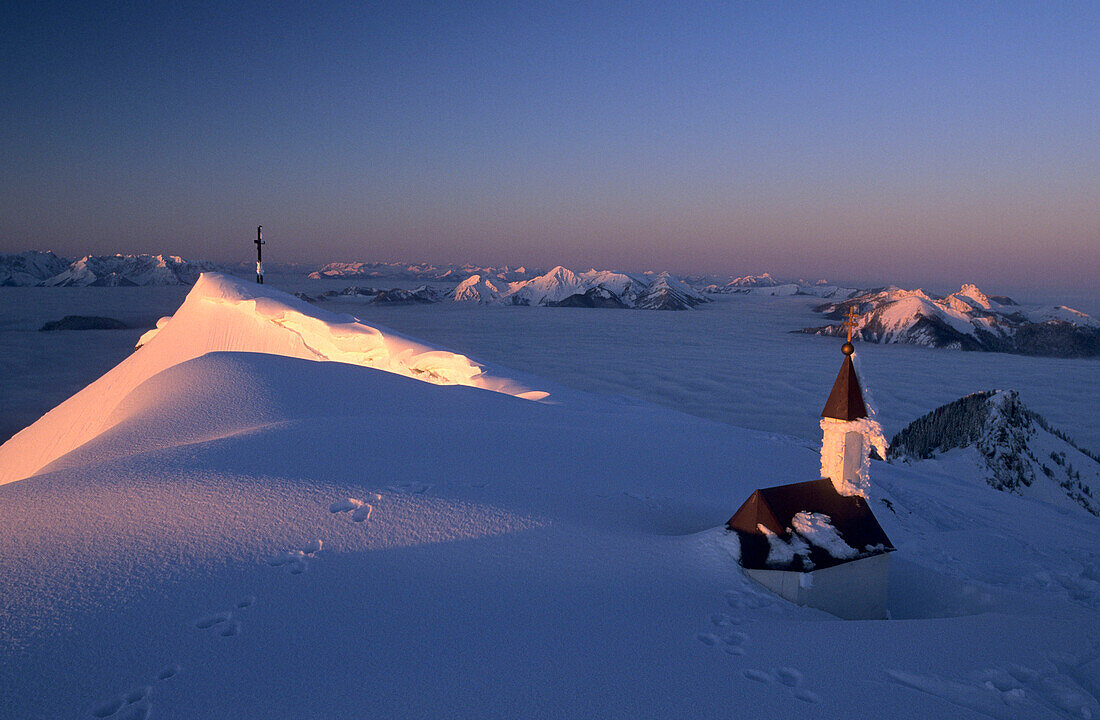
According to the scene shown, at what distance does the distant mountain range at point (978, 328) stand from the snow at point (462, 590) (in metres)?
66.0

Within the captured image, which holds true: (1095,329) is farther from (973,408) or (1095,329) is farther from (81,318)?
(81,318)

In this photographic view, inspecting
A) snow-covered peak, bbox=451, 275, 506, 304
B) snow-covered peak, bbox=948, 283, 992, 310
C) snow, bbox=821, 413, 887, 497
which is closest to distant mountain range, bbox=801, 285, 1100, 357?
snow-covered peak, bbox=948, 283, 992, 310

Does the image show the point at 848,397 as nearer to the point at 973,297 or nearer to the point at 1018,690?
the point at 1018,690

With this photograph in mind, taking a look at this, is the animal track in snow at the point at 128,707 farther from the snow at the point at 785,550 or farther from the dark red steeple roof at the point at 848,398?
the dark red steeple roof at the point at 848,398

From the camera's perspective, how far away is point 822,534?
6023 millimetres

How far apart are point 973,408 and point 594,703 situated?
71.8ft

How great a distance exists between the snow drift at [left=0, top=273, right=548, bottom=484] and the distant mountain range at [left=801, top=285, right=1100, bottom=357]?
6078 centimetres

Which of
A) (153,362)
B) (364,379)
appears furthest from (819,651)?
(153,362)

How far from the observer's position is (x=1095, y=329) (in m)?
70.4

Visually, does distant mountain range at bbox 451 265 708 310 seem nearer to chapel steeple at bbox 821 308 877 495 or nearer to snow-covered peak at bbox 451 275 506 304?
snow-covered peak at bbox 451 275 506 304

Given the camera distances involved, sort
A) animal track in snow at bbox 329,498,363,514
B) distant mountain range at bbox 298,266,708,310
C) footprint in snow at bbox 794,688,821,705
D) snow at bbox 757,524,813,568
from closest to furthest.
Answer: footprint in snow at bbox 794,688,821,705 → snow at bbox 757,524,813,568 → animal track in snow at bbox 329,498,363,514 → distant mountain range at bbox 298,266,708,310

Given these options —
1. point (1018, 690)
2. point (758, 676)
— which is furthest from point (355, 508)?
point (1018, 690)

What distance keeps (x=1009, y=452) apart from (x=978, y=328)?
72845mm

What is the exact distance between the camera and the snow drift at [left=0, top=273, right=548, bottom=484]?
18047 millimetres
